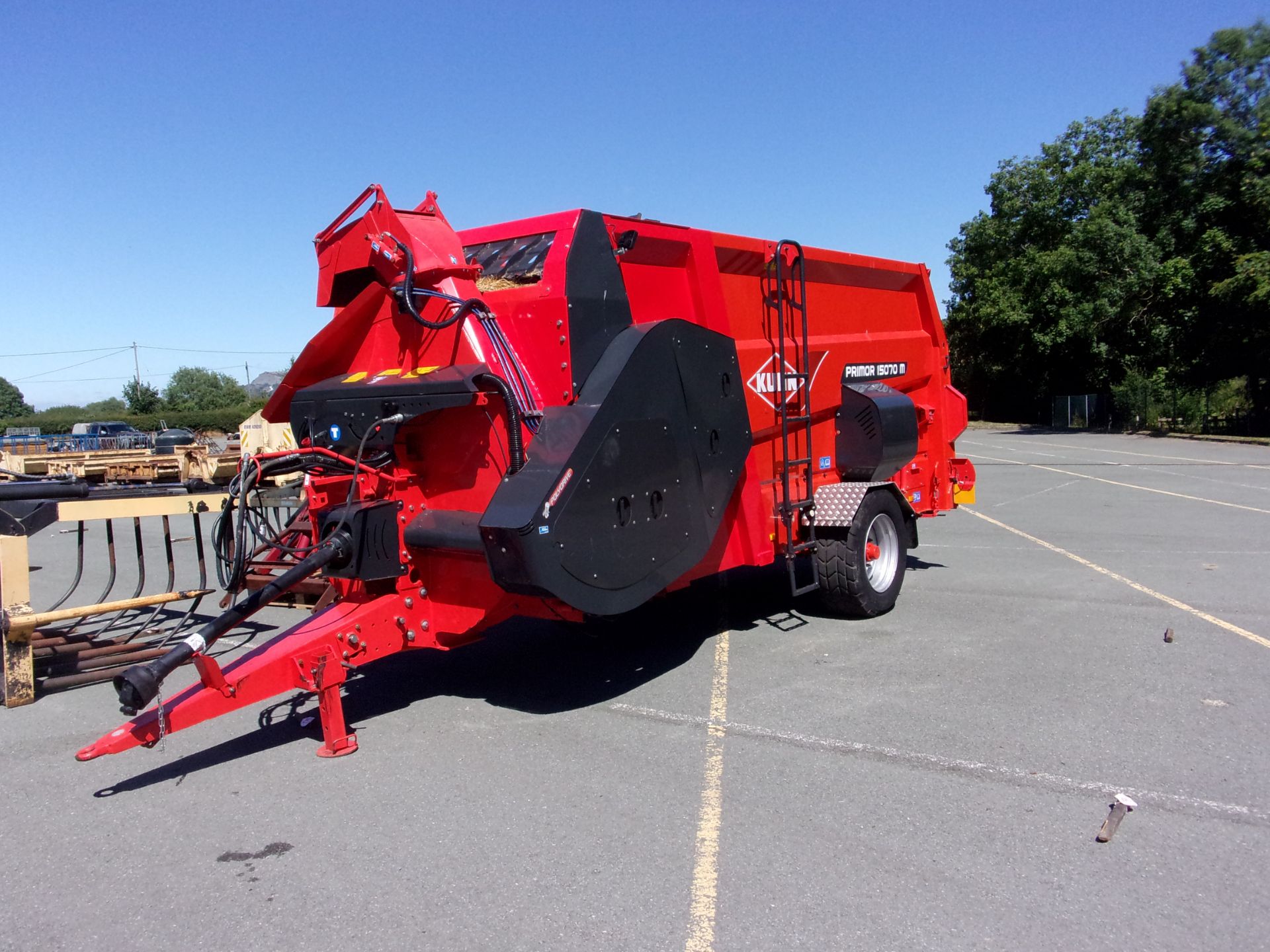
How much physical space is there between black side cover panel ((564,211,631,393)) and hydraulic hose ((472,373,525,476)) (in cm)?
35

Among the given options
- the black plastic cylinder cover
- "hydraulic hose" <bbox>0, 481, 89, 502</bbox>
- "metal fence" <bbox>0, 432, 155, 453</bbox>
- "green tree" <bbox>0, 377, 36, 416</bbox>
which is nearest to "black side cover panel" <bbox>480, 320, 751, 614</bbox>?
the black plastic cylinder cover

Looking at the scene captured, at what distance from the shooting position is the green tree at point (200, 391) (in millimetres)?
93000

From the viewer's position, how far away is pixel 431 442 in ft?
18.0

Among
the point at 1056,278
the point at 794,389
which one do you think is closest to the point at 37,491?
the point at 794,389

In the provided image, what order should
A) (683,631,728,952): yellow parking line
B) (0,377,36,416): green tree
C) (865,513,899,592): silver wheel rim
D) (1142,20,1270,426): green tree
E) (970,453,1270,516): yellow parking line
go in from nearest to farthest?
(683,631,728,952): yellow parking line < (865,513,899,592): silver wheel rim < (970,453,1270,516): yellow parking line < (1142,20,1270,426): green tree < (0,377,36,416): green tree

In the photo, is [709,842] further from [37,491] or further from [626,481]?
[37,491]

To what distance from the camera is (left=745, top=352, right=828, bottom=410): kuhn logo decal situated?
21.7ft

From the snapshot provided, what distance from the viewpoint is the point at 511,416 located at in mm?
4965

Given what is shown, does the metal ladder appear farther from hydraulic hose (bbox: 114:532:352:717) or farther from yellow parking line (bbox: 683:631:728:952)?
hydraulic hose (bbox: 114:532:352:717)

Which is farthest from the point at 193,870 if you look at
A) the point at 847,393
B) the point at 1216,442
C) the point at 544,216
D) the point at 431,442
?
the point at 1216,442

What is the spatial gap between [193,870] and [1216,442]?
1271 inches

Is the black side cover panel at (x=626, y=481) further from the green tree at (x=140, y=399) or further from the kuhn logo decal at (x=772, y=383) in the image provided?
the green tree at (x=140, y=399)

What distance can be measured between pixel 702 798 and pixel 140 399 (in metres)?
86.9

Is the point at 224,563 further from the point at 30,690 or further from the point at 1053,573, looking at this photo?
the point at 1053,573
